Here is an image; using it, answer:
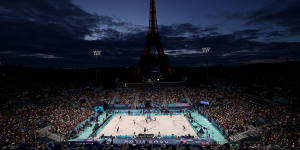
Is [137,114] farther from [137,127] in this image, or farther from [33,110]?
[33,110]

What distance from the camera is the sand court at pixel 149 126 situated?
82.0 feet

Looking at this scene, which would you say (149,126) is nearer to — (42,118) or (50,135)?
(50,135)

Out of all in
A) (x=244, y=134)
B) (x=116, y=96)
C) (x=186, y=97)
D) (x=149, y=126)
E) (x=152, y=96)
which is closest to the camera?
(x=244, y=134)

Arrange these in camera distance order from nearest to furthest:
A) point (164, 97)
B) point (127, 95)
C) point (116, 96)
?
point (164, 97), point (116, 96), point (127, 95)

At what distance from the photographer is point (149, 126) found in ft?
90.5

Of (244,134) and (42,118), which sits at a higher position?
(42,118)

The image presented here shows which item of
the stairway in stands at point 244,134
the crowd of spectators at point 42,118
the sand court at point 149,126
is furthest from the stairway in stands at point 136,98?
the stairway in stands at point 244,134

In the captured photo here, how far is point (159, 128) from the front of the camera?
87.1 ft

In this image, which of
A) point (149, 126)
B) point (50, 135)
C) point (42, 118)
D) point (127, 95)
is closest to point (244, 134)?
point (149, 126)

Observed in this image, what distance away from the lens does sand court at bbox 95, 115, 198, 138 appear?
82.0 ft

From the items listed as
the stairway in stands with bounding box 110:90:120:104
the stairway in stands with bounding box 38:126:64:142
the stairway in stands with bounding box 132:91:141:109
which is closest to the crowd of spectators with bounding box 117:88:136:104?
the stairway in stands with bounding box 132:91:141:109

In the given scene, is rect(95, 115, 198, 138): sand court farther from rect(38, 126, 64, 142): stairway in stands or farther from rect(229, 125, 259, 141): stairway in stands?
rect(229, 125, 259, 141): stairway in stands

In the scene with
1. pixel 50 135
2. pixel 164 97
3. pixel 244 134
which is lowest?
pixel 50 135

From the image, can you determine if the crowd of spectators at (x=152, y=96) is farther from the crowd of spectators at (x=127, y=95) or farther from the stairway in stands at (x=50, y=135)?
the stairway in stands at (x=50, y=135)
